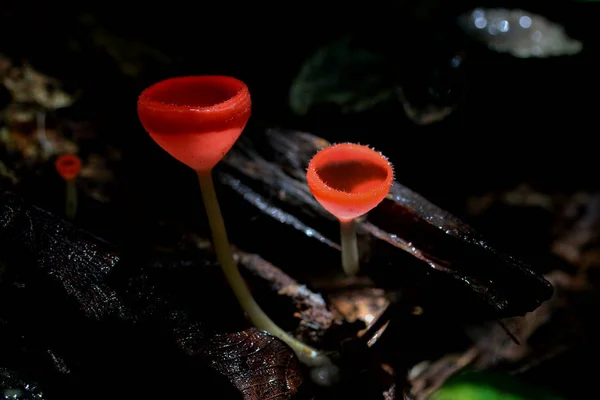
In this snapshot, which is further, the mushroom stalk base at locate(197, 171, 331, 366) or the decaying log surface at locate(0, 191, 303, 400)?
the mushroom stalk base at locate(197, 171, 331, 366)

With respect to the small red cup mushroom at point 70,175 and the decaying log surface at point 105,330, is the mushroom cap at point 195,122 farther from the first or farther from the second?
the small red cup mushroom at point 70,175

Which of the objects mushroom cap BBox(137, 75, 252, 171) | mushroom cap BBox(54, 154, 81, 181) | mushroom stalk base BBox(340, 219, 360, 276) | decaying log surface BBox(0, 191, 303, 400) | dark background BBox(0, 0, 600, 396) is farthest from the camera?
dark background BBox(0, 0, 600, 396)

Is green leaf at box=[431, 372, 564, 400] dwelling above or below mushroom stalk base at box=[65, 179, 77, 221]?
below

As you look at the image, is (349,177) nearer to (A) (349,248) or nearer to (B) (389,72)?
(A) (349,248)

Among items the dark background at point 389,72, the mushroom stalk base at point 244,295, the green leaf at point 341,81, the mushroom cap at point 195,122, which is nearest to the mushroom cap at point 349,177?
the mushroom cap at point 195,122

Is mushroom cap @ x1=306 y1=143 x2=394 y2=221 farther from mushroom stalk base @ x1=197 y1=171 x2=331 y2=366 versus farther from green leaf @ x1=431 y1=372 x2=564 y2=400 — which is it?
green leaf @ x1=431 y1=372 x2=564 y2=400

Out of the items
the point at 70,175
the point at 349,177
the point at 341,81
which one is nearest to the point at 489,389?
the point at 349,177

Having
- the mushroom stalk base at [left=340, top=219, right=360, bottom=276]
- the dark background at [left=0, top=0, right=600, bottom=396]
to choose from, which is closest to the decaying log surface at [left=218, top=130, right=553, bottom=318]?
the mushroom stalk base at [left=340, top=219, right=360, bottom=276]
